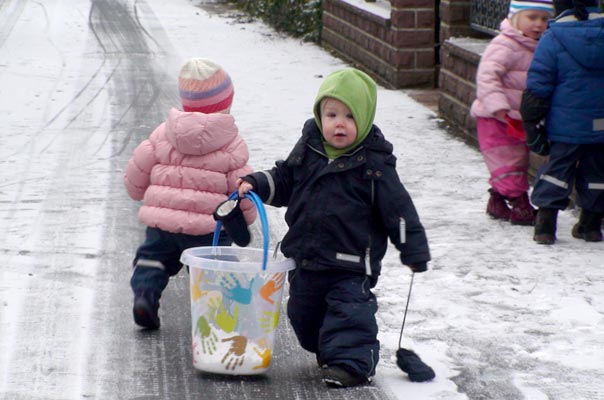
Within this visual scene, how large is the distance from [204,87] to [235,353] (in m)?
1.24

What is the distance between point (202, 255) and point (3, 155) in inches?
195

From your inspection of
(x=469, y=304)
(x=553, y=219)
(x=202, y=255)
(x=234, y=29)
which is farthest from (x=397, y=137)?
(x=234, y=29)

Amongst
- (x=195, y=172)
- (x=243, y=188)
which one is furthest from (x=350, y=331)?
(x=195, y=172)

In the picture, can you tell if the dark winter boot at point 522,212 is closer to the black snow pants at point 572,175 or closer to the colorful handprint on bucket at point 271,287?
the black snow pants at point 572,175

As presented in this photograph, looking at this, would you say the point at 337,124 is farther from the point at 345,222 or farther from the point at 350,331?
the point at 350,331

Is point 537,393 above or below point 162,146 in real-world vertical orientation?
below

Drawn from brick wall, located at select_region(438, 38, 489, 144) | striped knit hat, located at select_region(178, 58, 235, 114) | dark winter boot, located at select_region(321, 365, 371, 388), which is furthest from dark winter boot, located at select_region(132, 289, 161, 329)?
brick wall, located at select_region(438, 38, 489, 144)

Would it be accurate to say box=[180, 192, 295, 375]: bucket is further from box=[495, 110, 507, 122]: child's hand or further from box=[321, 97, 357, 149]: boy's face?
box=[495, 110, 507, 122]: child's hand

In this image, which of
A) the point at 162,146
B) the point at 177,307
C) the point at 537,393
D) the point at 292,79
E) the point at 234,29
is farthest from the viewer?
the point at 234,29

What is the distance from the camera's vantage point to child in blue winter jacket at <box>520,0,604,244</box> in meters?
6.65

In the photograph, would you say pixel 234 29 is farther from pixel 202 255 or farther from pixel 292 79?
pixel 202 255

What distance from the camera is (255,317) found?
4.58m

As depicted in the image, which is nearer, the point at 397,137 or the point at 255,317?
the point at 255,317

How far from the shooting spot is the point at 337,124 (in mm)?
4598
